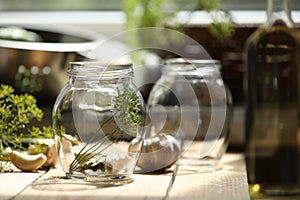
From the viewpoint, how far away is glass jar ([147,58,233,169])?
1277mm

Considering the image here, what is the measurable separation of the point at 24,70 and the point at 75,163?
38cm

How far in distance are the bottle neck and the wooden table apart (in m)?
0.24

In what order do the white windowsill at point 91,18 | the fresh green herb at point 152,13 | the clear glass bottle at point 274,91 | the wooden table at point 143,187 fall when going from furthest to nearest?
1. the white windowsill at point 91,18
2. the fresh green herb at point 152,13
3. the clear glass bottle at point 274,91
4. the wooden table at point 143,187

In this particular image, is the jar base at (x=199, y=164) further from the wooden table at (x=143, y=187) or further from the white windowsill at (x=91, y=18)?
the white windowsill at (x=91, y=18)

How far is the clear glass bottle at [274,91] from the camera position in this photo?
1.15 metres

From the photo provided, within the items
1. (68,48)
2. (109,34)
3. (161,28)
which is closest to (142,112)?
(68,48)

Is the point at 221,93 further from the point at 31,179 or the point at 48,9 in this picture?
the point at 48,9

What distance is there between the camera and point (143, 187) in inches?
41.5

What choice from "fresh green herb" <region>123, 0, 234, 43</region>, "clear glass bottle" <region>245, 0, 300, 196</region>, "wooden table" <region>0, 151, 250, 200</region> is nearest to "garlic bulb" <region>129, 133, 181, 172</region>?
"wooden table" <region>0, 151, 250, 200</region>

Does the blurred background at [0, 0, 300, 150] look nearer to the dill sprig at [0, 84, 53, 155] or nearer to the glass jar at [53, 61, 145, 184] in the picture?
the dill sprig at [0, 84, 53, 155]

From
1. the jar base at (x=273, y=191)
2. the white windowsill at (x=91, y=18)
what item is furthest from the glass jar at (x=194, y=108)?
the white windowsill at (x=91, y=18)

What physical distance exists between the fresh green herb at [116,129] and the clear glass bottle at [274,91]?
0.19m

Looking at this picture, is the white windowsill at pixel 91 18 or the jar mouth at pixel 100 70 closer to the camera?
the jar mouth at pixel 100 70

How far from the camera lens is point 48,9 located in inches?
81.0
